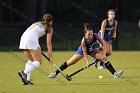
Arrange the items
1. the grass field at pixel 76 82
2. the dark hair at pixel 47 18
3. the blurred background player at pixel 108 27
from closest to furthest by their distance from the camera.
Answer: the grass field at pixel 76 82
the dark hair at pixel 47 18
the blurred background player at pixel 108 27

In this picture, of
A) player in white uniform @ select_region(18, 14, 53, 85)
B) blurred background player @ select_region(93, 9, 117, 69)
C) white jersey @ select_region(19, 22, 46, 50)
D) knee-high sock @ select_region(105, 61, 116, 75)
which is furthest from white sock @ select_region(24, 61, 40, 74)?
blurred background player @ select_region(93, 9, 117, 69)

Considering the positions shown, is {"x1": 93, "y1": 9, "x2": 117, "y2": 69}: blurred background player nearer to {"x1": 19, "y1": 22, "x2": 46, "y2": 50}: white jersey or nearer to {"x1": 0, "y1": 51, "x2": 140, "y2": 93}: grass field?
{"x1": 0, "y1": 51, "x2": 140, "y2": 93}: grass field

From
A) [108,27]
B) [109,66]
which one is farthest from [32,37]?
[108,27]

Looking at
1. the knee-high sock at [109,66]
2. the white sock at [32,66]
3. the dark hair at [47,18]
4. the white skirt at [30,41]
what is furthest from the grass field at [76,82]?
the dark hair at [47,18]

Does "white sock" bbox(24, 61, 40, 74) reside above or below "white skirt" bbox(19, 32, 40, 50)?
below

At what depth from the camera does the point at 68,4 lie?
3153 cm

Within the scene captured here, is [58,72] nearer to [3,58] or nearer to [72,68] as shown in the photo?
[72,68]

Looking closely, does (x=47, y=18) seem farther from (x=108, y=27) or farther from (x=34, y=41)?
(x=108, y=27)

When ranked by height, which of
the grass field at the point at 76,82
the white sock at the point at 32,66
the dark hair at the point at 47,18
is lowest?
the grass field at the point at 76,82

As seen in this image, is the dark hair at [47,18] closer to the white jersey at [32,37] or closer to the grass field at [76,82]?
the white jersey at [32,37]

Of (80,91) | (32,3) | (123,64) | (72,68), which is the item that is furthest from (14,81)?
(32,3)

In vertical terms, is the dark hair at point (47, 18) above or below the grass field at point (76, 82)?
above

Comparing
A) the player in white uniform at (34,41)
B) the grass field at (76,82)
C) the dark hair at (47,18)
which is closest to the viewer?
the grass field at (76,82)

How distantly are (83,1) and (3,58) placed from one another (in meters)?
11.6
